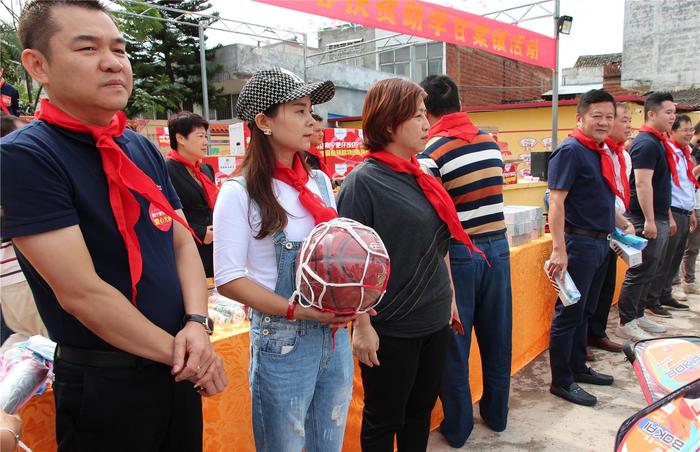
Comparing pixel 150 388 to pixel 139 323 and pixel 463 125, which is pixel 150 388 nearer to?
pixel 139 323

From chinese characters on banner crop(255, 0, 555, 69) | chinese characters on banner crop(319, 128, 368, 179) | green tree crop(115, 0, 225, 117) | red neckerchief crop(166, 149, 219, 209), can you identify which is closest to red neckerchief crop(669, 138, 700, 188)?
chinese characters on banner crop(255, 0, 555, 69)

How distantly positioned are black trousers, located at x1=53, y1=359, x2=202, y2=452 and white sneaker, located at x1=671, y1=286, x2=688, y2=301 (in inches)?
226

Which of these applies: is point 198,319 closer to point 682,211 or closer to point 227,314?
point 227,314

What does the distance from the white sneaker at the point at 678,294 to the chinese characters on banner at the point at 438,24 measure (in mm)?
4363

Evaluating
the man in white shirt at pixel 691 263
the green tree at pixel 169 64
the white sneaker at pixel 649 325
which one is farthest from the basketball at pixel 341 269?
the green tree at pixel 169 64

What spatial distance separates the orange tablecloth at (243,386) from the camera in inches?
58.6

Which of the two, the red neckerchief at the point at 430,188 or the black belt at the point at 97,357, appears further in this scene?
the red neckerchief at the point at 430,188

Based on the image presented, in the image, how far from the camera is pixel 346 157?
377 inches

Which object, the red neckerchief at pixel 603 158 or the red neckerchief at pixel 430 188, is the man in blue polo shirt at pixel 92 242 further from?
the red neckerchief at pixel 603 158

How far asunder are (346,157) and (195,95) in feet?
43.9

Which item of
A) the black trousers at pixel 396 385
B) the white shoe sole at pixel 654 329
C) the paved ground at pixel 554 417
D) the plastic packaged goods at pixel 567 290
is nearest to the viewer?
the black trousers at pixel 396 385

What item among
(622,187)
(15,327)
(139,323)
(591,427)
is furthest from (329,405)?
(622,187)

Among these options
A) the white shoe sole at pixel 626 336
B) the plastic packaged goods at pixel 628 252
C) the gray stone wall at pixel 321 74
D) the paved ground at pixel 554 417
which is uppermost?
the gray stone wall at pixel 321 74

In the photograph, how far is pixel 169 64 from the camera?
21.3 metres
